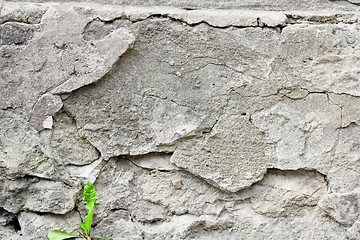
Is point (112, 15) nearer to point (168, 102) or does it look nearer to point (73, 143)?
point (168, 102)

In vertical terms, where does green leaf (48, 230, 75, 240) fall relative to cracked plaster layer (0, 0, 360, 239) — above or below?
below

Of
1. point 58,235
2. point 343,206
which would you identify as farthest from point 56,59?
point 343,206

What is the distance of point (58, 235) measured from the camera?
1436 millimetres

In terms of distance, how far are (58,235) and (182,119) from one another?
72 cm

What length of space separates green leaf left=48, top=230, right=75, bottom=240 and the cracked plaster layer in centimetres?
5

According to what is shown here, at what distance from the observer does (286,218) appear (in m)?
1.52

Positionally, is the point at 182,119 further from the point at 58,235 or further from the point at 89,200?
the point at 58,235

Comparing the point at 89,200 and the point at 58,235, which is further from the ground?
the point at 89,200

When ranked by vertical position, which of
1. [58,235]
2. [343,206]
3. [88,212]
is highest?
[343,206]

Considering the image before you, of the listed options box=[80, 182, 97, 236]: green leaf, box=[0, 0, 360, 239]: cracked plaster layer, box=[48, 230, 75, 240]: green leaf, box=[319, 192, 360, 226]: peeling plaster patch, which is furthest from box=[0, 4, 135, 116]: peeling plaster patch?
box=[319, 192, 360, 226]: peeling plaster patch

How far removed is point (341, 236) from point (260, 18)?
100cm

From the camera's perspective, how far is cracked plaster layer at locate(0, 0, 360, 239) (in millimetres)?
1405

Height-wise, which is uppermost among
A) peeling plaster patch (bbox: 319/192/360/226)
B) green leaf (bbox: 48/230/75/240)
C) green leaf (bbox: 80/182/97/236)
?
peeling plaster patch (bbox: 319/192/360/226)

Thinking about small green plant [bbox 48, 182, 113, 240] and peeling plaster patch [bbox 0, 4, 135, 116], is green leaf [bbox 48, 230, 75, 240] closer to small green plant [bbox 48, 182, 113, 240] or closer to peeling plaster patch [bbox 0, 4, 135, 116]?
small green plant [bbox 48, 182, 113, 240]
